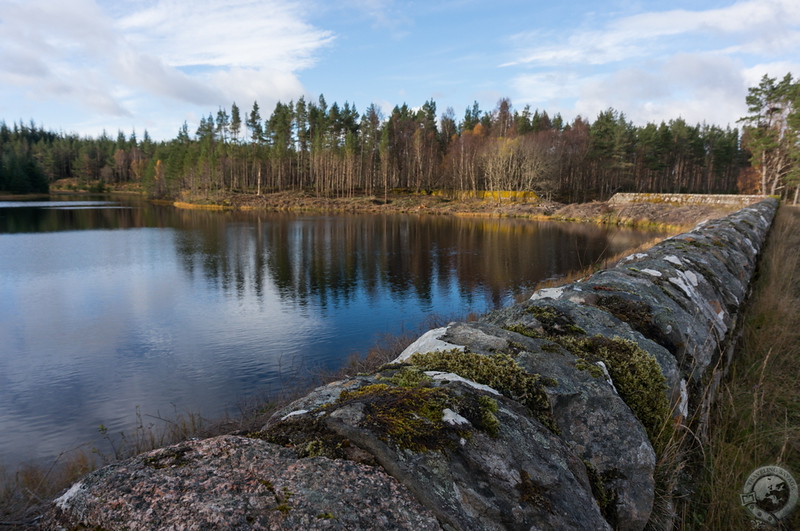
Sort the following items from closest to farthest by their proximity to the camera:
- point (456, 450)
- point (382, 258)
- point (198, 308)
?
1. point (456, 450)
2. point (198, 308)
3. point (382, 258)

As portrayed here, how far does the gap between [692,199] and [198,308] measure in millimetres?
48184

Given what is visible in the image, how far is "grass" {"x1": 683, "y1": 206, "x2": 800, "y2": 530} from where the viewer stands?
2463 mm

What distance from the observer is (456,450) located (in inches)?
59.9

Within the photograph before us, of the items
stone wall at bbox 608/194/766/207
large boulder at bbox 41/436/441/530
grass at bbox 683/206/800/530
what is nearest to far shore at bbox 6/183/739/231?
stone wall at bbox 608/194/766/207

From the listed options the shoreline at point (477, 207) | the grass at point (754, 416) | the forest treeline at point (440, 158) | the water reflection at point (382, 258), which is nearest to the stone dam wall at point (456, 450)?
the grass at point (754, 416)

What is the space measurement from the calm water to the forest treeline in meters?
33.8

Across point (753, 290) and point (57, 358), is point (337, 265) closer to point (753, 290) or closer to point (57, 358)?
point (57, 358)

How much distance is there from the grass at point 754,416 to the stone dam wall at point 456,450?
0.36m

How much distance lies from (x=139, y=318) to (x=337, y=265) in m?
9.97

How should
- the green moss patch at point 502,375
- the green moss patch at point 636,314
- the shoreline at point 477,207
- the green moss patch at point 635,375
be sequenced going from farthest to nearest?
the shoreline at point 477,207 < the green moss patch at point 636,314 < the green moss patch at point 635,375 < the green moss patch at point 502,375

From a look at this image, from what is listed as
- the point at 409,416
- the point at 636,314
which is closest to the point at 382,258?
the point at 636,314

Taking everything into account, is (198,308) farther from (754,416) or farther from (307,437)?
(754,416)

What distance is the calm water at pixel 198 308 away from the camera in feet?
29.6

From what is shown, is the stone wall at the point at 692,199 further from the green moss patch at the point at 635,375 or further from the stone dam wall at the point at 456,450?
the stone dam wall at the point at 456,450
